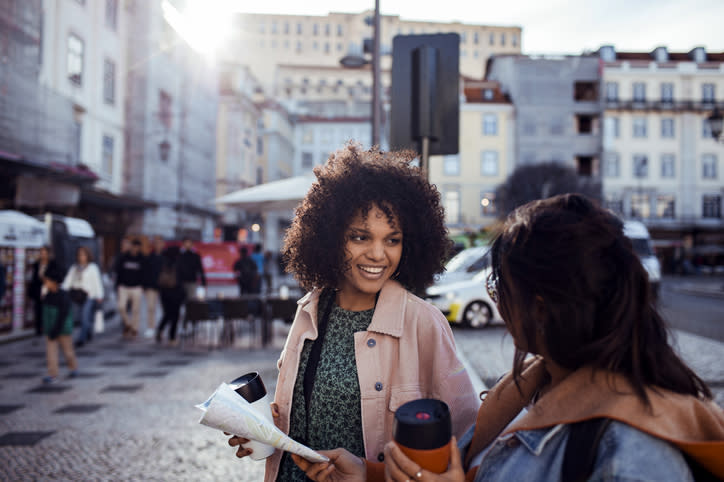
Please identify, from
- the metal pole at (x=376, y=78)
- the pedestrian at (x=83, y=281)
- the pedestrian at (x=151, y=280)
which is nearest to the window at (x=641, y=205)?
the metal pole at (x=376, y=78)

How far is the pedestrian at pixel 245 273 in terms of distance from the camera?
12523 mm

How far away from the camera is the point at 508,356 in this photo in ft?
21.9

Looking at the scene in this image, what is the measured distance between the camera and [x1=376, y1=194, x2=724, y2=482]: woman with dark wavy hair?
927mm

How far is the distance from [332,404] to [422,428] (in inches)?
31.6

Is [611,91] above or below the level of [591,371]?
above

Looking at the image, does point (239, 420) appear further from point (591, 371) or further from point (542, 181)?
point (542, 181)

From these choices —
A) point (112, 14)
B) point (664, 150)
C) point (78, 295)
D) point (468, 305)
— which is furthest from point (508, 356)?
point (664, 150)

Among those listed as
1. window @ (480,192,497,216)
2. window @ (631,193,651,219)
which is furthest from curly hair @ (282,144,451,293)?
window @ (631,193,651,219)

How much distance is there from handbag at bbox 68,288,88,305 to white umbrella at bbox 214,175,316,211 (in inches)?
134

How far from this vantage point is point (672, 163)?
43.2 meters

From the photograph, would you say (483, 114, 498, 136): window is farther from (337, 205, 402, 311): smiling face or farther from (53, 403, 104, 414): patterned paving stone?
(337, 205, 402, 311): smiling face

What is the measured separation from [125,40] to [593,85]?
37.6 m

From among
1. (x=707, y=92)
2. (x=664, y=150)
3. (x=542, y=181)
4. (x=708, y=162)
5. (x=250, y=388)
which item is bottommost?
(x=250, y=388)

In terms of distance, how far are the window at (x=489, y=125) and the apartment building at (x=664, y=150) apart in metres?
9.83
